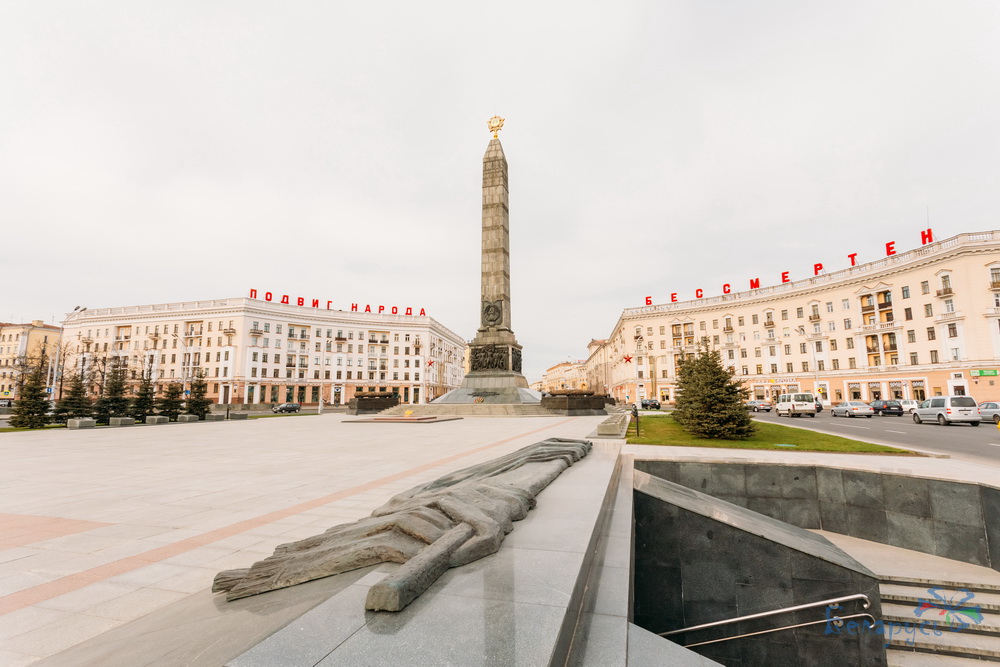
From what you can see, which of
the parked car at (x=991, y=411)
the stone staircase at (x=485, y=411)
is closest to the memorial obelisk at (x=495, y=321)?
the stone staircase at (x=485, y=411)

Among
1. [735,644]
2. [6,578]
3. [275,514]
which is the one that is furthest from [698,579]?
[6,578]

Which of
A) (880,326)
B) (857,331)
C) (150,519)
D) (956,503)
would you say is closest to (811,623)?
(956,503)

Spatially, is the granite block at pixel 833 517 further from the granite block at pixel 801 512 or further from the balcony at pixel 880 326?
the balcony at pixel 880 326

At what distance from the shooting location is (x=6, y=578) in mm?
3369

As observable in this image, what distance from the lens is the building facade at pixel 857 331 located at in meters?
40.2

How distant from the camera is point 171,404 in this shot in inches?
989

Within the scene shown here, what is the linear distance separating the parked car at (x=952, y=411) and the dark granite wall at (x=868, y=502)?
21083mm

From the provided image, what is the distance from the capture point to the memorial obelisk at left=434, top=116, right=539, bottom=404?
29342 millimetres

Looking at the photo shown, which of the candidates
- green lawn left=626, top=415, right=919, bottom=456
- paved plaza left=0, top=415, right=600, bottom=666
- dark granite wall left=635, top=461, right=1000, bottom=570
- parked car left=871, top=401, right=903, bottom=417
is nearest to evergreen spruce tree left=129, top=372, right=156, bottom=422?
paved plaza left=0, top=415, right=600, bottom=666

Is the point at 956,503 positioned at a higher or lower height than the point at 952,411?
lower

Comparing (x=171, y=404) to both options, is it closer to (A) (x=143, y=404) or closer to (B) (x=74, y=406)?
(A) (x=143, y=404)

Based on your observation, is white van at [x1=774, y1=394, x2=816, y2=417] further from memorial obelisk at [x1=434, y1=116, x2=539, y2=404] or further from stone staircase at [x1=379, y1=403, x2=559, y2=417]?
memorial obelisk at [x1=434, y1=116, x2=539, y2=404]

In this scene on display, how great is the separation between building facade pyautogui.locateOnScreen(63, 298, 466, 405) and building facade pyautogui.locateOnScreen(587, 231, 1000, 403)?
125 feet

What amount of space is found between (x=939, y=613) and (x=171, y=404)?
1211 inches
